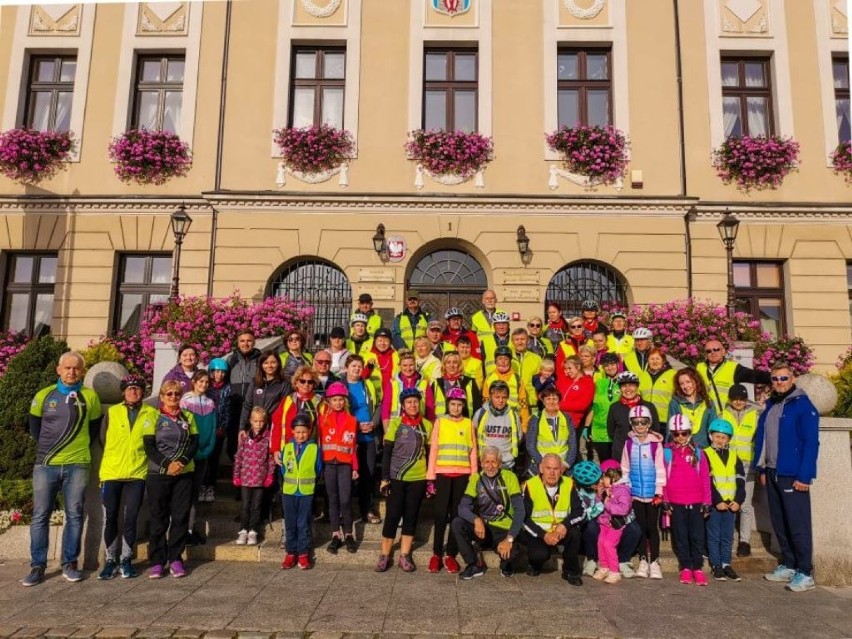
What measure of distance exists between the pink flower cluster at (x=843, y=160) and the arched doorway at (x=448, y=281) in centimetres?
763

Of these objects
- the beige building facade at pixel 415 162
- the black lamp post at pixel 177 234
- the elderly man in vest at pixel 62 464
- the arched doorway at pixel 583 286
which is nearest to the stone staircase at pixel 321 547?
the elderly man in vest at pixel 62 464

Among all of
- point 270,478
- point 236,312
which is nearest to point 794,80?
point 236,312

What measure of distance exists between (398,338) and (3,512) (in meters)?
5.10

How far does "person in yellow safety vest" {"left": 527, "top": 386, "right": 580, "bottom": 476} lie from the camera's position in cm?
610

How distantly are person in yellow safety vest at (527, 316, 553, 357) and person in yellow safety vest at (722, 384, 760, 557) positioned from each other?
2349 mm

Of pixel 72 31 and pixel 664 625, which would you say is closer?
pixel 664 625

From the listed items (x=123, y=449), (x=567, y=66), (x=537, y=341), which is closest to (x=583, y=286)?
(x=537, y=341)

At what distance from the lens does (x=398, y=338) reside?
8578 mm

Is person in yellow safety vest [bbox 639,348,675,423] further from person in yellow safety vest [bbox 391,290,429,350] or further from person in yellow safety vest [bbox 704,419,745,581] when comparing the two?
person in yellow safety vest [bbox 391,290,429,350]

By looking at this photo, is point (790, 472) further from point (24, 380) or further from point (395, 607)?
point (24, 380)

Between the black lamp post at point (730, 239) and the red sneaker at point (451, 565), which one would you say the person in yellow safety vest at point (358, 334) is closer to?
the red sneaker at point (451, 565)

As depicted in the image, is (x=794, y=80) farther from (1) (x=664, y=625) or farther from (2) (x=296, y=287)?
(1) (x=664, y=625)

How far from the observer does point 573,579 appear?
5.39 meters

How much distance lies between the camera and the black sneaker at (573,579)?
17.6 feet
